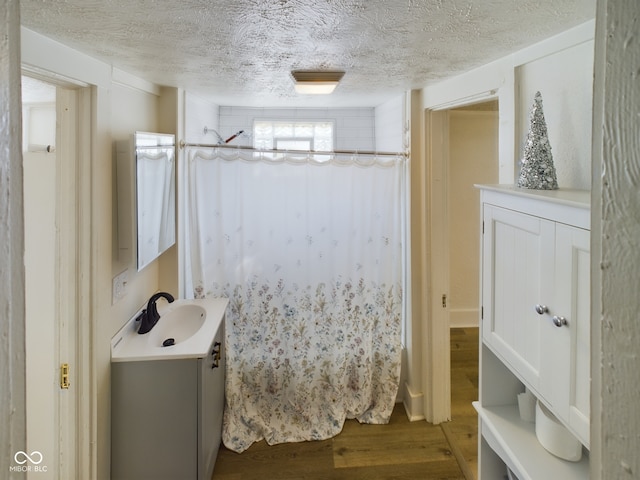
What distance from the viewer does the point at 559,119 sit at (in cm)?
158

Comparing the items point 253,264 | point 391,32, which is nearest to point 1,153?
point 391,32

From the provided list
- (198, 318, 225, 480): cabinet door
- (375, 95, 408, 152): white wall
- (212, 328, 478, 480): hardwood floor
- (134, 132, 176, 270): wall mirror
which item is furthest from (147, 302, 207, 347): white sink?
(375, 95, 408, 152): white wall

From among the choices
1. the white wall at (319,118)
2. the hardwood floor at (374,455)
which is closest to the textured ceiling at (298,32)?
the white wall at (319,118)

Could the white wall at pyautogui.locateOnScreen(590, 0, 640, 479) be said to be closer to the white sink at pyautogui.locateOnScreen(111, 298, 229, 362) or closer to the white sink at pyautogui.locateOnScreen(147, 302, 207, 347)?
the white sink at pyautogui.locateOnScreen(111, 298, 229, 362)

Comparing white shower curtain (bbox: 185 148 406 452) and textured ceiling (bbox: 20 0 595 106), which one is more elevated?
textured ceiling (bbox: 20 0 595 106)

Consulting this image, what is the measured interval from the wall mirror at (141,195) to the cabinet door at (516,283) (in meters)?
1.51

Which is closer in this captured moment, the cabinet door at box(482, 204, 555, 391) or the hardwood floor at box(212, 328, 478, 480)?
the cabinet door at box(482, 204, 555, 391)

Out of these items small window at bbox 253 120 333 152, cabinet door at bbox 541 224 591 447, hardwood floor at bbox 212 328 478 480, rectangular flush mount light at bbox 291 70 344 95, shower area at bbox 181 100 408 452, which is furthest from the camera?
small window at bbox 253 120 333 152

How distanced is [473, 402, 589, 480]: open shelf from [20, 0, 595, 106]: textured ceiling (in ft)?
4.40

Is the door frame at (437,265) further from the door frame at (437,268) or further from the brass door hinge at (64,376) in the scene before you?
the brass door hinge at (64,376)

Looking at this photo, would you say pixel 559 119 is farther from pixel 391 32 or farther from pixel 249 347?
pixel 249 347

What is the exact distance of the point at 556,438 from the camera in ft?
4.42

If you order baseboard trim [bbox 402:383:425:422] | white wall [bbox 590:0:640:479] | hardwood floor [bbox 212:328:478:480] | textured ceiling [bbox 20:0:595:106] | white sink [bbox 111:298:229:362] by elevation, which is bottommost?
hardwood floor [bbox 212:328:478:480]

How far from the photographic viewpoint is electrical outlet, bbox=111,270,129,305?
2072mm
